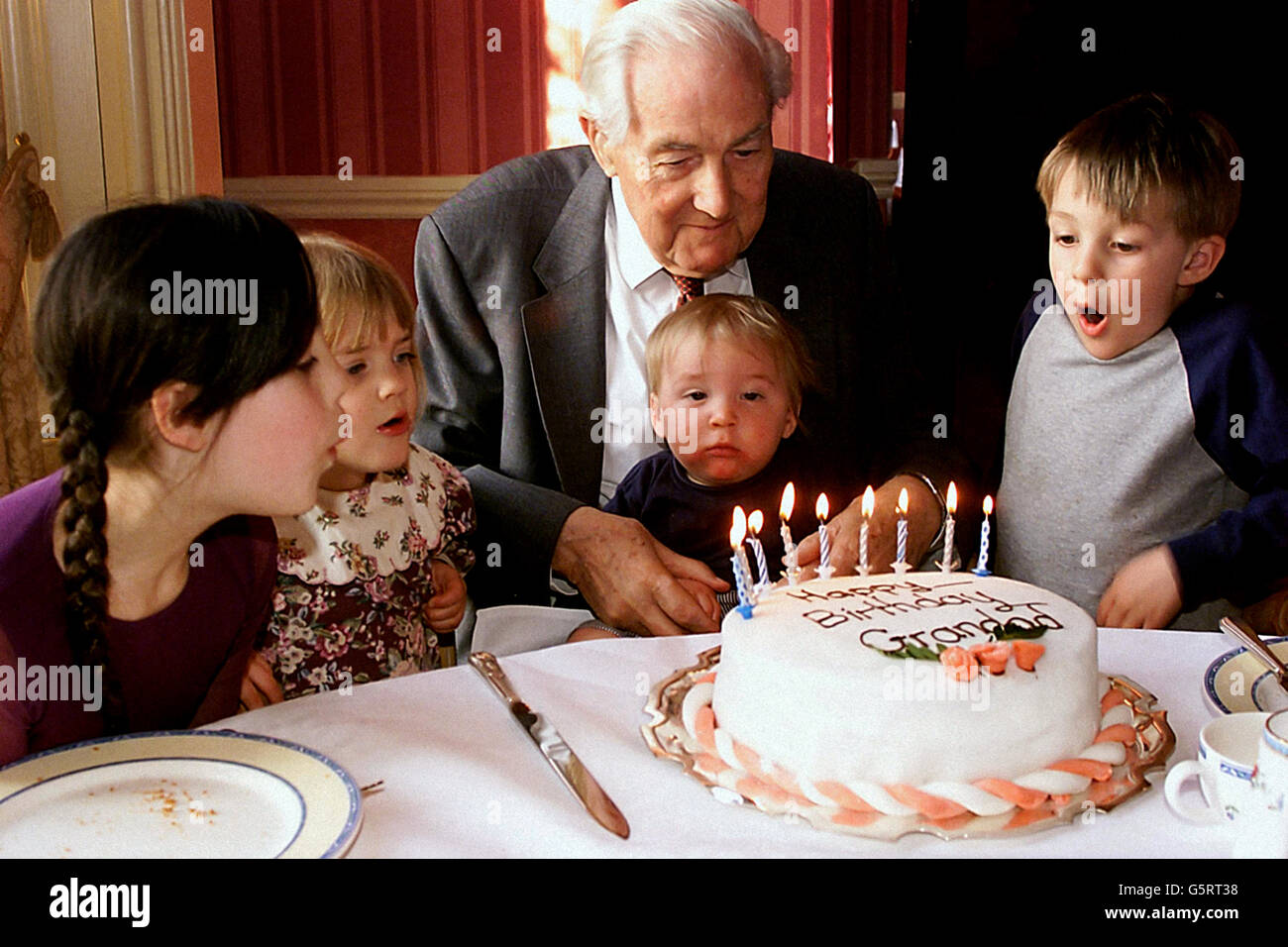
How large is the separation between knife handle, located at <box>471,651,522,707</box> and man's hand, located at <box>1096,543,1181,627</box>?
1.03 meters

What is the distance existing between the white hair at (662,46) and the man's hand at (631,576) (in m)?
0.69

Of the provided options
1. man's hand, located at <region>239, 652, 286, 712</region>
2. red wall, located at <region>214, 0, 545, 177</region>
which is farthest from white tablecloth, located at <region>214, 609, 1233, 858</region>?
red wall, located at <region>214, 0, 545, 177</region>

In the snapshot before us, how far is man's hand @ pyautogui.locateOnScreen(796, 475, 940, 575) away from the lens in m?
1.81

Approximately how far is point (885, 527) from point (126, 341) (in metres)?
1.23

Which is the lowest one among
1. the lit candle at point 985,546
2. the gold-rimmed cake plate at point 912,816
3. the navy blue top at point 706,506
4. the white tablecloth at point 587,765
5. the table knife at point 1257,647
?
the navy blue top at point 706,506

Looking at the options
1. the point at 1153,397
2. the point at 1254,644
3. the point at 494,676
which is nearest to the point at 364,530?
the point at 494,676

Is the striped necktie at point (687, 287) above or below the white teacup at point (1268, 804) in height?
above

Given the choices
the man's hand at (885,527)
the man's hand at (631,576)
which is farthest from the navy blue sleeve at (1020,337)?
the man's hand at (631,576)

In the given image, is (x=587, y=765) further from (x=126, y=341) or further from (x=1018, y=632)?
(x=126, y=341)

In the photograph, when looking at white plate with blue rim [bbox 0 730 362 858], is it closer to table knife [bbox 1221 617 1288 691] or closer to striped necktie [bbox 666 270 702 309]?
table knife [bbox 1221 617 1288 691]

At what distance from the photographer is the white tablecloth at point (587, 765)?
2.83 ft

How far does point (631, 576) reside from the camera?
1.83 m

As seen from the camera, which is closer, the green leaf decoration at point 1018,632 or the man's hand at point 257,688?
the green leaf decoration at point 1018,632

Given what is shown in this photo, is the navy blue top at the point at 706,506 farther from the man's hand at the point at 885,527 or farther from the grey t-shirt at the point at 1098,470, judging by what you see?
the grey t-shirt at the point at 1098,470
